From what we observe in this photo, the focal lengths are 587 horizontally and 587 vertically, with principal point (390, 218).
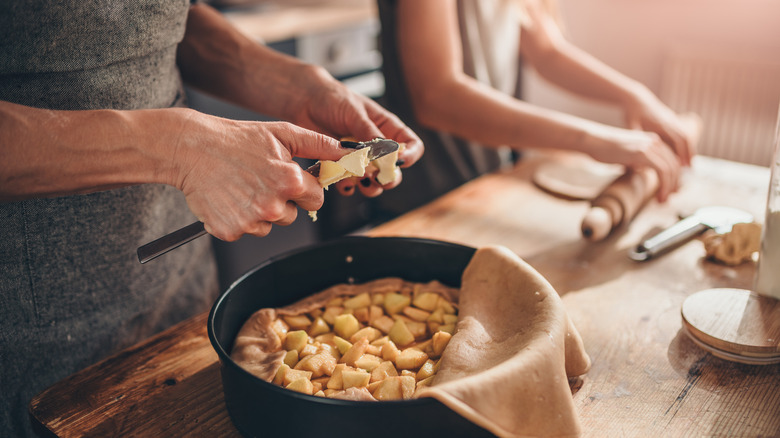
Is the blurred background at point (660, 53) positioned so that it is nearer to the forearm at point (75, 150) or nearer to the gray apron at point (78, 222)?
the gray apron at point (78, 222)

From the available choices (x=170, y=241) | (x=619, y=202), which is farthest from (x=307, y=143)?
(x=619, y=202)

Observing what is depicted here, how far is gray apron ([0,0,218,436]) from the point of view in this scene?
34.7 inches

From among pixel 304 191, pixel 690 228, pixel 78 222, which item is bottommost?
pixel 690 228

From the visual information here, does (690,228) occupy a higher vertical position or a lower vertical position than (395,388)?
lower

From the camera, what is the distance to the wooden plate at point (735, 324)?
833 mm

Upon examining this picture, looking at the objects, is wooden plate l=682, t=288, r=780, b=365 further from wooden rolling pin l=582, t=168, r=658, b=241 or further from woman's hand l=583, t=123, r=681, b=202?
woman's hand l=583, t=123, r=681, b=202

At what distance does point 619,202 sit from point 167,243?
3.13 feet

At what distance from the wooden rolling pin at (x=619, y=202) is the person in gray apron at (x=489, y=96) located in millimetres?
41

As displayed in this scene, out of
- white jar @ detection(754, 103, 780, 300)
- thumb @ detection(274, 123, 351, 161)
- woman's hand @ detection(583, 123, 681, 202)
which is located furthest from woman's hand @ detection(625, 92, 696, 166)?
thumb @ detection(274, 123, 351, 161)

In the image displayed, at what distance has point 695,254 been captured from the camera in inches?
46.9

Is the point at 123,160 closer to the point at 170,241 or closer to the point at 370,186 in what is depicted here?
the point at 170,241

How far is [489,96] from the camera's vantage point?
1488 mm

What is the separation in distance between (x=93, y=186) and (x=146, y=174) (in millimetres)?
73

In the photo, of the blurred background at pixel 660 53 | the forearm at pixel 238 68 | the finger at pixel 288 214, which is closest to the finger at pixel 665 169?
the forearm at pixel 238 68
